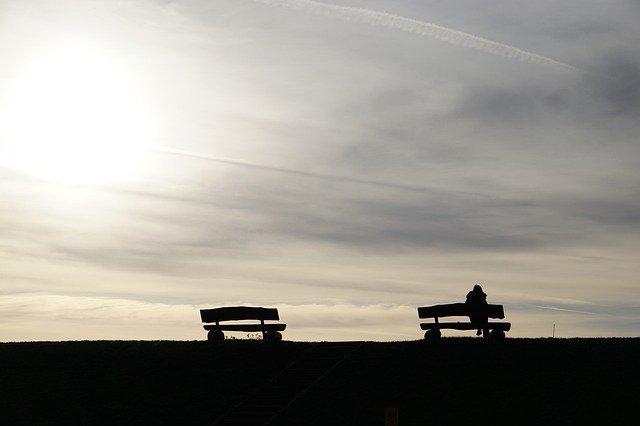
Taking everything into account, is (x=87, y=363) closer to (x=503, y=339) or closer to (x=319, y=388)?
(x=319, y=388)

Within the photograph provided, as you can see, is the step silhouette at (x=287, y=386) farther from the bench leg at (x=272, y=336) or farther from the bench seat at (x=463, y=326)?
the bench seat at (x=463, y=326)

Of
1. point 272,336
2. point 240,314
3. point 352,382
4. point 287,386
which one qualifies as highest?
point 240,314

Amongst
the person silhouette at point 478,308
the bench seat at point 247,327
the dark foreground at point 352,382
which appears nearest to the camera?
the dark foreground at point 352,382

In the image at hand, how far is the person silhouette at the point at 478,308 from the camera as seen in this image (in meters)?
30.5

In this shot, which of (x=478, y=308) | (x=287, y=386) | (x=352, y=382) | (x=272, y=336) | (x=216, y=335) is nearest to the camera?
(x=352, y=382)

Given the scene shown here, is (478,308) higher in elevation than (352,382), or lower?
higher

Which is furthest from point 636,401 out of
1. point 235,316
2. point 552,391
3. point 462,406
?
point 235,316

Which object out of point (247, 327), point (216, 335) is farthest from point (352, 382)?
point (216, 335)

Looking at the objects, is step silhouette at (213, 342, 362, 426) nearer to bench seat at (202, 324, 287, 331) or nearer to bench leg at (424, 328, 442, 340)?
bench seat at (202, 324, 287, 331)

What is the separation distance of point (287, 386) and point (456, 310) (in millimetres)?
7135

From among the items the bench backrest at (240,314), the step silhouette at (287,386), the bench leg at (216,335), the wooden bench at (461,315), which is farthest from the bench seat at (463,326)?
the bench leg at (216,335)

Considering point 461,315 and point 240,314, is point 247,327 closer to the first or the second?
point 240,314

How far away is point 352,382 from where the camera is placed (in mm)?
26500

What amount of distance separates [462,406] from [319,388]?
433cm
